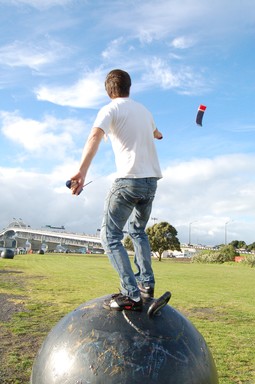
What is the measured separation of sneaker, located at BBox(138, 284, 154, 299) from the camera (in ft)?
16.1

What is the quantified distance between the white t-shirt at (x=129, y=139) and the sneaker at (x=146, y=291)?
4.32ft

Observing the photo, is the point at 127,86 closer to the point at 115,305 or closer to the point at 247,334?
the point at 115,305

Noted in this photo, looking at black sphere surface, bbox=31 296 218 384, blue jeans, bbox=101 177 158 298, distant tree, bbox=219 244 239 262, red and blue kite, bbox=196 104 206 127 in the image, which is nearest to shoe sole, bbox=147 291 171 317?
black sphere surface, bbox=31 296 218 384

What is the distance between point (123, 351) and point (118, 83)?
2.92 metres

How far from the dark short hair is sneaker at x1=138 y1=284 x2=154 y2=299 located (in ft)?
7.43

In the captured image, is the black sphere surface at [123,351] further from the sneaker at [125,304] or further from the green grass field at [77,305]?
the green grass field at [77,305]

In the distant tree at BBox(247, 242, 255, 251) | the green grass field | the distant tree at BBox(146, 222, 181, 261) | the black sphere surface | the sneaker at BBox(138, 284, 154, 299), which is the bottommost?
the green grass field

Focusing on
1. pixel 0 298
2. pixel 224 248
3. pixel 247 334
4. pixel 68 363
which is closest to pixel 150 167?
pixel 68 363

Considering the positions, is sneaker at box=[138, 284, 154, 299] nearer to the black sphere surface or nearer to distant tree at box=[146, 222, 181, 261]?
the black sphere surface

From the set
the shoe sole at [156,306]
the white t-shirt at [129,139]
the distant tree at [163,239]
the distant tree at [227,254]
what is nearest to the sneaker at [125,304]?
the shoe sole at [156,306]

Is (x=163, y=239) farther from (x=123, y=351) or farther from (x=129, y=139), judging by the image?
(x=123, y=351)

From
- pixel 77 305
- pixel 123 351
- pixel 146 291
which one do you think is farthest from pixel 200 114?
pixel 77 305

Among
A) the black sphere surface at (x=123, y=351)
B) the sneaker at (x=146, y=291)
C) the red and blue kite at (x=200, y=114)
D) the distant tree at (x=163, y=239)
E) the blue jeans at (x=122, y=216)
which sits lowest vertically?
the black sphere surface at (x=123, y=351)

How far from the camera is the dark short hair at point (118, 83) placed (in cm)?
495
